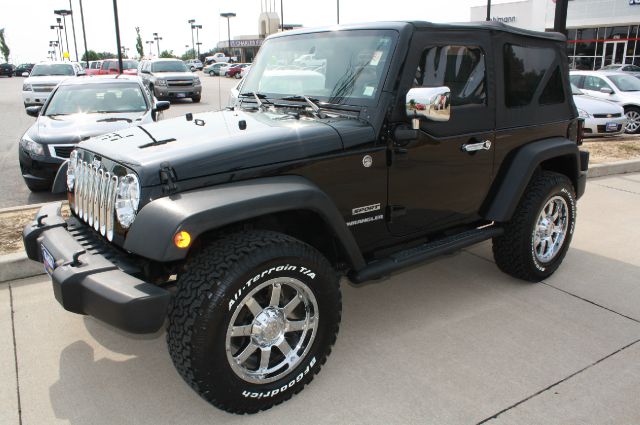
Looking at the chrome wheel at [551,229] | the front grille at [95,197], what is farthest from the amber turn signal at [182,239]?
the chrome wheel at [551,229]

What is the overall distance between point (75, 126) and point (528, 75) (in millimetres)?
5975

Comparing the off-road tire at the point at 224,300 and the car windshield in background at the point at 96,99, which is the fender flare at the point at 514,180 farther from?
the car windshield in background at the point at 96,99

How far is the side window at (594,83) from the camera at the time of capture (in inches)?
529

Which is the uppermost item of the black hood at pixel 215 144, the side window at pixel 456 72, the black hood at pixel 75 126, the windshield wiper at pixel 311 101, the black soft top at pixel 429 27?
the black soft top at pixel 429 27

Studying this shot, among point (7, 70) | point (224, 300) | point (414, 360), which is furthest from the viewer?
point (7, 70)

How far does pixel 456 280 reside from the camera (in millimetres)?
4496

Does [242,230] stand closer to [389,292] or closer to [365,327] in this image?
[365,327]

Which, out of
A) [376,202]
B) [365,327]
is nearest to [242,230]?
[376,202]

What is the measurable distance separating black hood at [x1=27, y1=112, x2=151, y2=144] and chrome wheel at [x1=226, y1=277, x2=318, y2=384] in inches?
210

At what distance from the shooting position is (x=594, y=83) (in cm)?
1354

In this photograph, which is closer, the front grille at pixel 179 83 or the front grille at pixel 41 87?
the front grille at pixel 41 87

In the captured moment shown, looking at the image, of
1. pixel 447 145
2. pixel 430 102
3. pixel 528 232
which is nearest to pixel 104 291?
pixel 430 102

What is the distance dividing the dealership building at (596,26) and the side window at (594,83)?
65.5 feet

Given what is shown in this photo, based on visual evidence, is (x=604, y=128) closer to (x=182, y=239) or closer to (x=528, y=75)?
(x=528, y=75)
